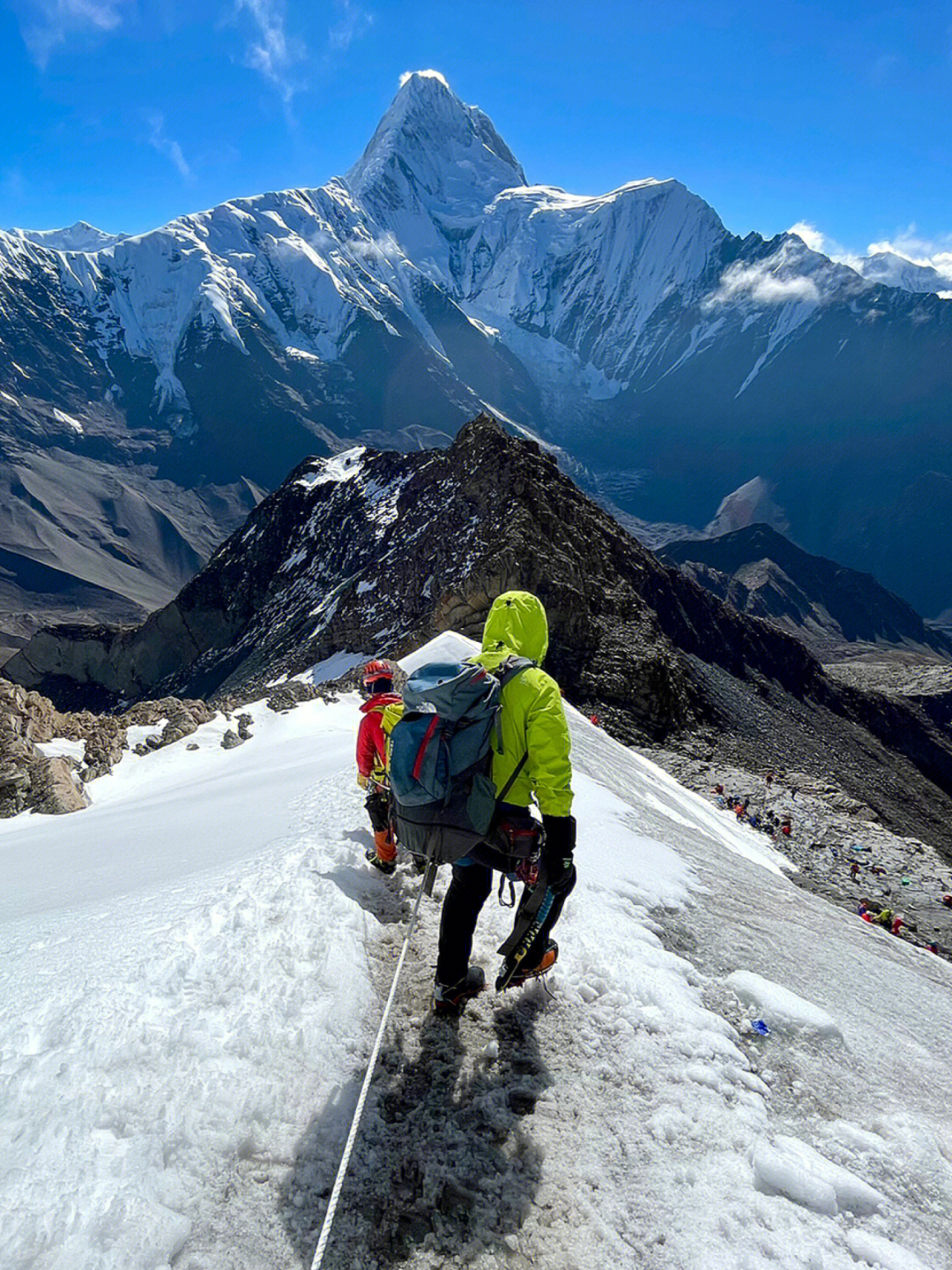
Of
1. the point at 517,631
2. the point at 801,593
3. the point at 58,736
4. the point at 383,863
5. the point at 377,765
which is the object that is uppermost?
the point at 801,593

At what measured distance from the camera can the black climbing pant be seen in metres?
3.93

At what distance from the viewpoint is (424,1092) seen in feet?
11.7

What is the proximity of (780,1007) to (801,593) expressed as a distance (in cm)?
15107

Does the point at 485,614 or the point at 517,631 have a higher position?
the point at 485,614

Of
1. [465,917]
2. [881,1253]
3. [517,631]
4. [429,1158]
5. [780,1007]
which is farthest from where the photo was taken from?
[780,1007]

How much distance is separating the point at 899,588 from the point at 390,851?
222 m

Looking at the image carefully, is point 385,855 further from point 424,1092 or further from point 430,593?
point 430,593

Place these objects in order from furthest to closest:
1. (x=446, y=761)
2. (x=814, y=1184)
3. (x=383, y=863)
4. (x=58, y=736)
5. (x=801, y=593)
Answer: (x=801, y=593) → (x=58, y=736) → (x=383, y=863) → (x=446, y=761) → (x=814, y=1184)

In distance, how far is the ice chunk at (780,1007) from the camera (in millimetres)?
4332

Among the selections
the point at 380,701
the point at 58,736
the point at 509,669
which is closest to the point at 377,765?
the point at 380,701

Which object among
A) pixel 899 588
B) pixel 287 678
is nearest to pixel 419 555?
pixel 287 678

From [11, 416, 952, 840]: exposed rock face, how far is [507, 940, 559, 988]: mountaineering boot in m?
14.8

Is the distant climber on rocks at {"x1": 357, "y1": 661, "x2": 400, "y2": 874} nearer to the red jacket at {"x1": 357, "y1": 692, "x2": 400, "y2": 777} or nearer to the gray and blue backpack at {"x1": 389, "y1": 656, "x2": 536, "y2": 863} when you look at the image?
the red jacket at {"x1": 357, "y1": 692, "x2": 400, "y2": 777}

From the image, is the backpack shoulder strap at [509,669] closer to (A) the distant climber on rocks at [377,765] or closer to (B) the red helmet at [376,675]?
(A) the distant climber on rocks at [377,765]
